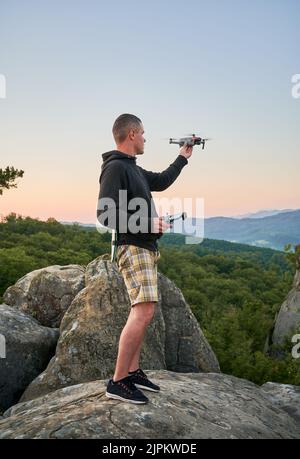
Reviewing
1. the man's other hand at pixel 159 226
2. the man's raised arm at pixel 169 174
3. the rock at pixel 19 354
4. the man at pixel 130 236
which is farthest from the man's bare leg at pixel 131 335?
the rock at pixel 19 354

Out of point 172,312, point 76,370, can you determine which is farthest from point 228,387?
point 172,312

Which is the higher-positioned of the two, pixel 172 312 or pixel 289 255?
pixel 289 255

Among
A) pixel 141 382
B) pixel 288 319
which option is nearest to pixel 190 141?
pixel 141 382

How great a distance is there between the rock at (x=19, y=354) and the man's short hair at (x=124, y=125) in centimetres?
662

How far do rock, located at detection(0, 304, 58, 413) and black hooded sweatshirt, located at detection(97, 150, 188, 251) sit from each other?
6240 mm

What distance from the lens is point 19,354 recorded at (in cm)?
1096

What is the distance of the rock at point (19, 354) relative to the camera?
427 inches

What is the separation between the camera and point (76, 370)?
33.1 ft

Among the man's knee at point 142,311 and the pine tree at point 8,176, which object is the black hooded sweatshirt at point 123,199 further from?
the pine tree at point 8,176

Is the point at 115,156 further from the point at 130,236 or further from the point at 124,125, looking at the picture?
the point at 130,236

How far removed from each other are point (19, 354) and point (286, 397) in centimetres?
580

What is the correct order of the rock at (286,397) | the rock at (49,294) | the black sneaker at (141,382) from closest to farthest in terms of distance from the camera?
the black sneaker at (141,382), the rock at (286,397), the rock at (49,294)
